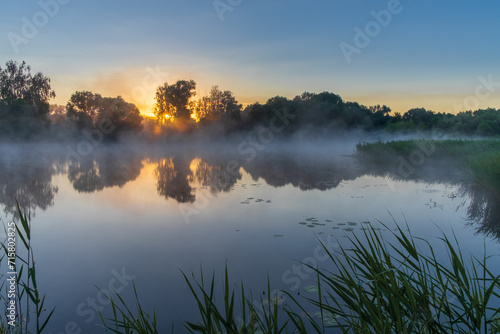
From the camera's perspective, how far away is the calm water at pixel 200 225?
14.9ft

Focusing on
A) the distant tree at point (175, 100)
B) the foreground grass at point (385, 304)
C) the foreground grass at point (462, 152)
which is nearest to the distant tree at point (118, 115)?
the distant tree at point (175, 100)

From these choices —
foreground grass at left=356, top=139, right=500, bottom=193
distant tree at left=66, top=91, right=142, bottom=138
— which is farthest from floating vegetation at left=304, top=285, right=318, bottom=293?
distant tree at left=66, top=91, right=142, bottom=138

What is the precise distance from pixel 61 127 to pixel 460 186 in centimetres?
4658

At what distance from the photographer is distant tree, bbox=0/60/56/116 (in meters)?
40.6

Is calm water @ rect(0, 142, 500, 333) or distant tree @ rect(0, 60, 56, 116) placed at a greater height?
distant tree @ rect(0, 60, 56, 116)

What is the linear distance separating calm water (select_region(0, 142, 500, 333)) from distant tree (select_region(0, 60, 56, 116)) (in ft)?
105

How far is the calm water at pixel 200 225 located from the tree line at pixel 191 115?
1157 inches

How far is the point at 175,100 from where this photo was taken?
57.8 metres

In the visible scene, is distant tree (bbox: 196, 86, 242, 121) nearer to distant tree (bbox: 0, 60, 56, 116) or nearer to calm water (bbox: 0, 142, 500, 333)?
distant tree (bbox: 0, 60, 56, 116)

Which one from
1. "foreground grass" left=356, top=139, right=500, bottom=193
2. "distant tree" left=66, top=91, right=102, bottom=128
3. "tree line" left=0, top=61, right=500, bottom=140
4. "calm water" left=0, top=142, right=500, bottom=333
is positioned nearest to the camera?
"calm water" left=0, top=142, right=500, bottom=333

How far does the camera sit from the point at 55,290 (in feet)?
14.4

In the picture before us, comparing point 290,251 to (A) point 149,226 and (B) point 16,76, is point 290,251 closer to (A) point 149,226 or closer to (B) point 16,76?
(A) point 149,226

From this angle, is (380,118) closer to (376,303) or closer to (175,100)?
(175,100)

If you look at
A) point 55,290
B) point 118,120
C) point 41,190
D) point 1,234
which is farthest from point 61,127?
point 55,290
